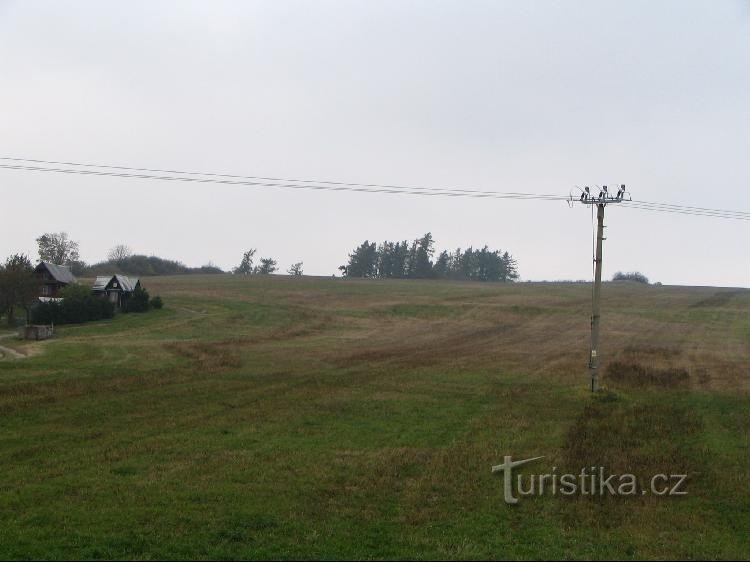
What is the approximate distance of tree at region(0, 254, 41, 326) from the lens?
161 ft

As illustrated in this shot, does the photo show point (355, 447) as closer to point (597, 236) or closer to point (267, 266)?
point (597, 236)

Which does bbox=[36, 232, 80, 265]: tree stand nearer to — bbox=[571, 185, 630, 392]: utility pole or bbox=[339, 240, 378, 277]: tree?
bbox=[339, 240, 378, 277]: tree

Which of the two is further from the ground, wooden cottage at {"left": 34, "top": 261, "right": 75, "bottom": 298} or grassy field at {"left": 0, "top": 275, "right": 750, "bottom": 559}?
wooden cottage at {"left": 34, "top": 261, "right": 75, "bottom": 298}

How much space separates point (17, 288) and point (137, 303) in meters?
11.4

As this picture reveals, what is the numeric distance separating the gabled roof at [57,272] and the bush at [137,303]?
7.34 metres

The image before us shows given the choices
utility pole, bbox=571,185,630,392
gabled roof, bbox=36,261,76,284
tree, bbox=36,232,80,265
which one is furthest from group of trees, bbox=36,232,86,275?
utility pole, bbox=571,185,630,392

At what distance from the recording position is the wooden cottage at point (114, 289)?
6066 centimetres

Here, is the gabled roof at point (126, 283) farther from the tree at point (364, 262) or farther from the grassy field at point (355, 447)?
the tree at point (364, 262)

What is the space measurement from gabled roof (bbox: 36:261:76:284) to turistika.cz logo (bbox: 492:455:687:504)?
57.6 m

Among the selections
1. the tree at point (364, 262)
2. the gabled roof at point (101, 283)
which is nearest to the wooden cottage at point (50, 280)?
the gabled roof at point (101, 283)

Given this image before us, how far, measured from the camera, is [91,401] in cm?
2094

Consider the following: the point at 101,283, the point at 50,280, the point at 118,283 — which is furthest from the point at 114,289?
the point at 50,280

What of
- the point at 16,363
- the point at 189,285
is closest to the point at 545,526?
the point at 16,363

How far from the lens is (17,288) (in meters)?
49.6
